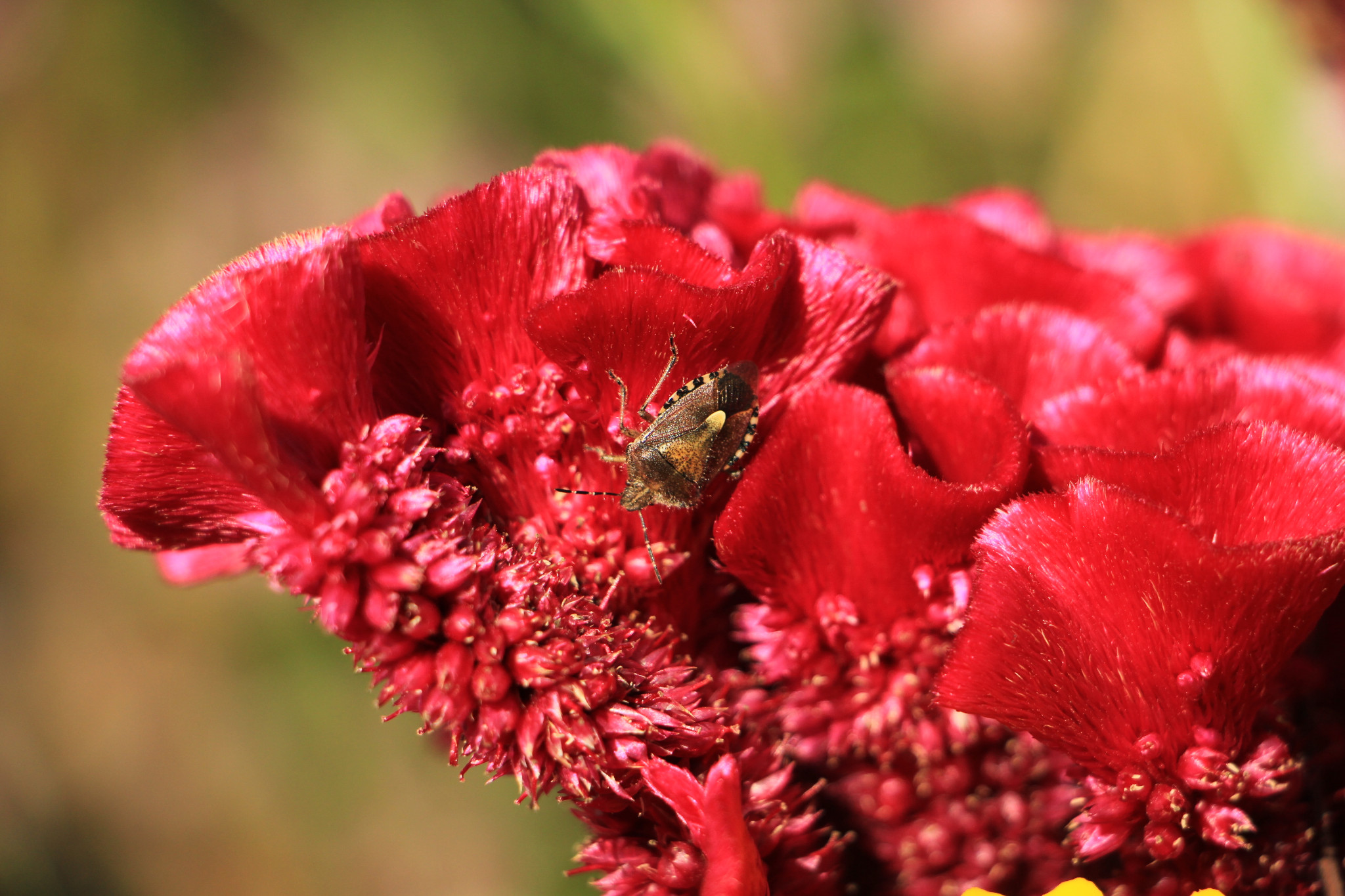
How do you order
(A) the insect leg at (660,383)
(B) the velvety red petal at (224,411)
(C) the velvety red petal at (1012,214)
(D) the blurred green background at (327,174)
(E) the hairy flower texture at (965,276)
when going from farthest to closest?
(D) the blurred green background at (327,174)
(C) the velvety red petal at (1012,214)
(E) the hairy flower texture at (965,276)
(A) the insect leg at (660,383)
(B) the velvety red petal at (224,411)

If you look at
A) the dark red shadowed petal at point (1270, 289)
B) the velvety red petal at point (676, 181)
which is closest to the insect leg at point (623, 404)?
the velvety red petal at point (676, 181)

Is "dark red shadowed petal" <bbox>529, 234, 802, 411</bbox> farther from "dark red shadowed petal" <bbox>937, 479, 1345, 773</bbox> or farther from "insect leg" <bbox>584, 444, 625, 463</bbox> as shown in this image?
"dark red shadowed petal" <bbox>937, 479, 1345, 773</bbox>

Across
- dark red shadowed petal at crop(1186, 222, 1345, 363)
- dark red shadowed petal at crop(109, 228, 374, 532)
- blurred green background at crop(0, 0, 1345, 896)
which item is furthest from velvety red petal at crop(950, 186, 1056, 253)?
blurred green background at crop(0, 0, 1345, 896)

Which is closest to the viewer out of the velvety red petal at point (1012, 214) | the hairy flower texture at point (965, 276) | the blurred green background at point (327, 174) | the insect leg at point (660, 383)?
the insect leg at point (660, 383)

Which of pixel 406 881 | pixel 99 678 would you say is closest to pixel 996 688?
pixel 406 881

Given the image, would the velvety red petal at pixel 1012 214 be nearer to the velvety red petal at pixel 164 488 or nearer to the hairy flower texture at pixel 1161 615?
the hairy flower texture at pixel 1161 615

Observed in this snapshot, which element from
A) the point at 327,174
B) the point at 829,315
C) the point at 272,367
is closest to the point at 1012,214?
the point at 829,315

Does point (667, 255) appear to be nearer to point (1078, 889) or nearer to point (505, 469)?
point (505, 469)
